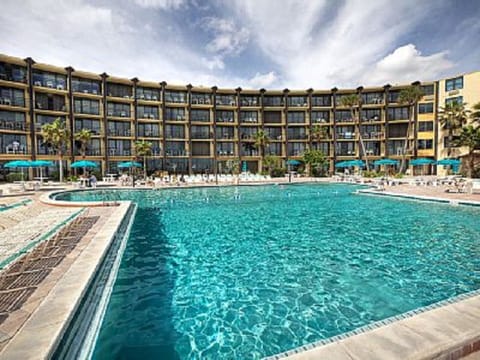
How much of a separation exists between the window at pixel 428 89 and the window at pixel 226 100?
2906 cm

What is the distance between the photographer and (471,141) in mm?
30609

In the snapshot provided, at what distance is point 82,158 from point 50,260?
1318 inches

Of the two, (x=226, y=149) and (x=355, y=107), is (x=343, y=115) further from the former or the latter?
(x=226, y=149)

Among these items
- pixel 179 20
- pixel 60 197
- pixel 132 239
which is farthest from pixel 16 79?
pixel 132 239

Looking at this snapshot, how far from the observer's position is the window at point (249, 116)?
45219 mm

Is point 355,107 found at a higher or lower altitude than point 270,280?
higher

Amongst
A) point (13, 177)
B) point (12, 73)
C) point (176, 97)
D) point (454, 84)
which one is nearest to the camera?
point (13, 177)

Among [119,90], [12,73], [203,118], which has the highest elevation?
[119,90]

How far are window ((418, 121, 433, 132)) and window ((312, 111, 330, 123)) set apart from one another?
1380cm

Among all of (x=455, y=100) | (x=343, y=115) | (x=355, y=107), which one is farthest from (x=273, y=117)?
(x=455, y=100)

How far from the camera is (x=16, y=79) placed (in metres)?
30.7

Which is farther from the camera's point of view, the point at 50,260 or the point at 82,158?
the point at 82,158

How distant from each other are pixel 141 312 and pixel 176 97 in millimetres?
40731

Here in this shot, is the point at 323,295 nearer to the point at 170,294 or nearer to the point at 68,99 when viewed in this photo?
the point at 170,294
